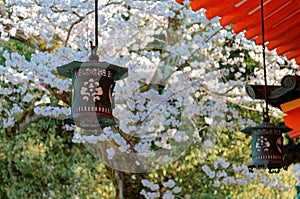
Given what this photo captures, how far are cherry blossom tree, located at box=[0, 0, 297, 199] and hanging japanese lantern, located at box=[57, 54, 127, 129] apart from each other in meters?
3.16

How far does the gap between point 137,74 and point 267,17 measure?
9.40 feet

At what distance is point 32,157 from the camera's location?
676 cm

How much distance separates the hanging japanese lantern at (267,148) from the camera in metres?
3.07

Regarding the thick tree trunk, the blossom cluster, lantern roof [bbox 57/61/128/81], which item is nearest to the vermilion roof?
lantern roof [bbox 57/61/128/81]

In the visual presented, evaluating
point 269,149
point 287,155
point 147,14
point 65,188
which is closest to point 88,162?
point 65,188

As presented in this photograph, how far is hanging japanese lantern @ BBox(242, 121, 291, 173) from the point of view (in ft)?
10.1

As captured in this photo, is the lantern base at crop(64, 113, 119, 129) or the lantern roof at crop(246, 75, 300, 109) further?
the lantern roof at crop(246, 75, 300, 109)

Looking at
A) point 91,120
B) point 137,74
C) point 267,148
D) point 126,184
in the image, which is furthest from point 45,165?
point 91,120

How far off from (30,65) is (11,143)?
1.58 m

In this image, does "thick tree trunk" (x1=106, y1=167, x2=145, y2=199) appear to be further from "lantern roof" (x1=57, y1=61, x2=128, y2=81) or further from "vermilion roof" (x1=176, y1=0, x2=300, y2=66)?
"lantern roof" (x1=57, y1=61, x2=128, y2=81)

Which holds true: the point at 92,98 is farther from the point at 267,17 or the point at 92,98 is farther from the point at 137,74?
the point at 137,74

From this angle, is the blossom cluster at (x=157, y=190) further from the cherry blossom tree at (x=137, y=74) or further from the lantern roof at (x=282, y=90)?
the lantern roof at (x=282, y=90)

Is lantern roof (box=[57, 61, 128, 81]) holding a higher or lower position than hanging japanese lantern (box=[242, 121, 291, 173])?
higher

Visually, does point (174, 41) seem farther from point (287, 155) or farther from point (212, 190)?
point (287, 155)
